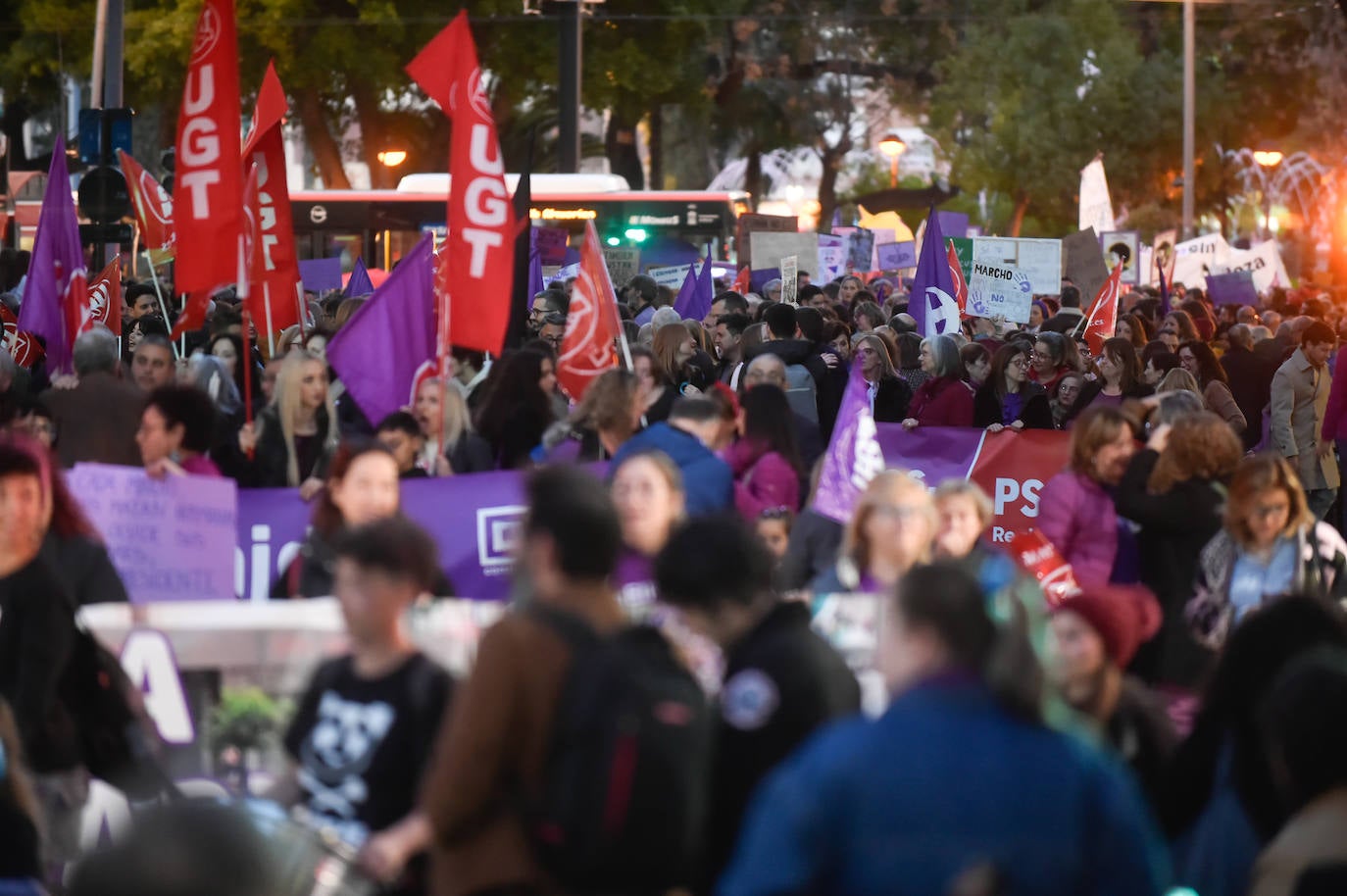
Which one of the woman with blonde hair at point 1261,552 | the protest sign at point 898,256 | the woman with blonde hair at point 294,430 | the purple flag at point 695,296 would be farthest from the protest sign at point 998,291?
the woman with blonde hair at point 1261,552

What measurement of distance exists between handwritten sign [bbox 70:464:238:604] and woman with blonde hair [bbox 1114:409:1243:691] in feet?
10.5

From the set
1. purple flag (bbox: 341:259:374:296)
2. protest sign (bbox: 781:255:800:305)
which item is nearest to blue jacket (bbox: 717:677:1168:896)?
purple flag (bbox: 341:259:374:296)

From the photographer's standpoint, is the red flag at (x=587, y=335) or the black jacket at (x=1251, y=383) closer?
Result: the red flag at (x=587, y=335)

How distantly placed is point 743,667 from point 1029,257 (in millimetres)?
15526

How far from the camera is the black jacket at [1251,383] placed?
15.2 metres

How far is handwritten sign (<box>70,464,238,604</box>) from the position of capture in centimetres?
755

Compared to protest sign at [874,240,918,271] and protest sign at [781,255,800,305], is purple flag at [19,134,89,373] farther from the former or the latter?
protest sign at [874,240,918,271]

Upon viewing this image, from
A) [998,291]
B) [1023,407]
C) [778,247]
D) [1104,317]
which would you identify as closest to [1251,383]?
[1104,317]

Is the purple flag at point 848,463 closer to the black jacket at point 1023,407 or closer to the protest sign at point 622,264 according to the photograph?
the black jacket at point 1023,407

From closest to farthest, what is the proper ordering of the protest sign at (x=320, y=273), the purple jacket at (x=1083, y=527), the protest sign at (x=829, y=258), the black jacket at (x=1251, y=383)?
1. the purple jacket at (x=1083, y=527)
2. the black jacket at (x=1251, y=383)
3. the protest sign at (x=320, y=273)
4. the protest sign at (x=829, y=258)

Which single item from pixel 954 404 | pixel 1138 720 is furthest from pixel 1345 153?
pixel 1138 720

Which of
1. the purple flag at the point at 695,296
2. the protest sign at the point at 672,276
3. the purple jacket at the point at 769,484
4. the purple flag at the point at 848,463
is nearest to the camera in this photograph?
the purple flag at the point at 848,463

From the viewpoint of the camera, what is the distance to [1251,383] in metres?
15.2

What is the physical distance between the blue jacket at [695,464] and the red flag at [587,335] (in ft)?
10.1
